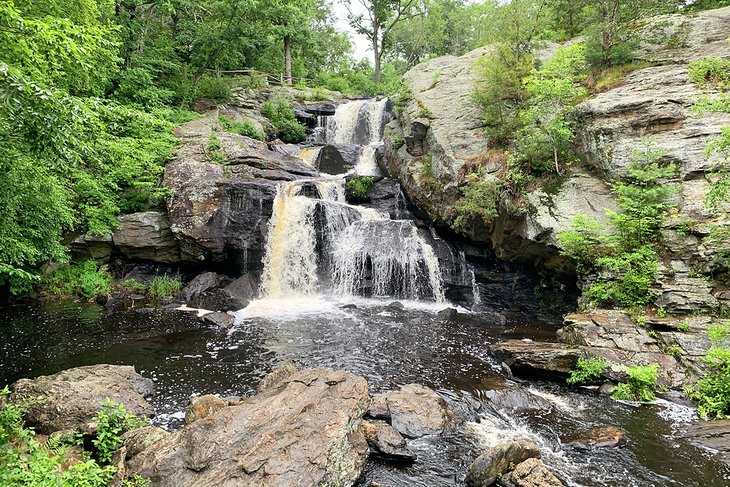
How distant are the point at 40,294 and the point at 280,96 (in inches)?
742

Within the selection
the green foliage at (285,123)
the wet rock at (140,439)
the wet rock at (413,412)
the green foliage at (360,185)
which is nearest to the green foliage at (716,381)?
the wet rock at (413,412)

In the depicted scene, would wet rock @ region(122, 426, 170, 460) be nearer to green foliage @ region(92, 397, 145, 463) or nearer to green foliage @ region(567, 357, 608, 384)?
green foliage @ region(92, 397, 145, 463)

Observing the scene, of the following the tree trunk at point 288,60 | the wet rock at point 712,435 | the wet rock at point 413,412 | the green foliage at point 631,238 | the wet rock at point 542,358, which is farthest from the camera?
the tree trunk at point 288,60

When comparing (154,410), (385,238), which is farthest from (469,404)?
(385,238)

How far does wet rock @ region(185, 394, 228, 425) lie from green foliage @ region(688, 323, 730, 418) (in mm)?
8999

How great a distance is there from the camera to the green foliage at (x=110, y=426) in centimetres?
567

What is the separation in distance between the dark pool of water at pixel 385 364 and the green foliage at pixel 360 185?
6139 millimetres

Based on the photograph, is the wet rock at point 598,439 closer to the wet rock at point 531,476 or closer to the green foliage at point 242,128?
the wet rock at point 531,476

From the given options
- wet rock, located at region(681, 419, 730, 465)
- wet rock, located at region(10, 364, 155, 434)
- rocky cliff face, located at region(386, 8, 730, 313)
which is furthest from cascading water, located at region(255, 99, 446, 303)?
wet rock, located at region(681, 419, 730, 465)

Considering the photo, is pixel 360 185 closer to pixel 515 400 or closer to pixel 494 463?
pixel 515 400

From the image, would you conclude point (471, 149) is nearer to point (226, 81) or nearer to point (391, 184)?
point (391, 184)

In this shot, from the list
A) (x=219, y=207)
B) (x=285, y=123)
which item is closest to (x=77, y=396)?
(x=219, y=207)

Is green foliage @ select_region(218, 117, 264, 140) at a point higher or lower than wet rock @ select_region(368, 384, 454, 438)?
higher

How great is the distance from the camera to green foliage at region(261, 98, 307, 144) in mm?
25188
